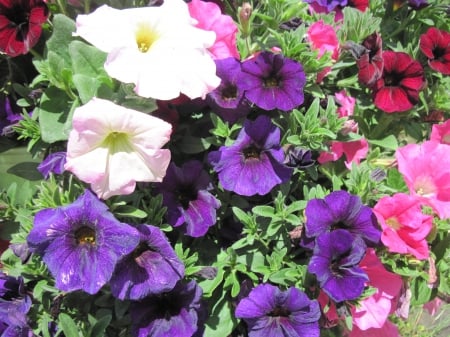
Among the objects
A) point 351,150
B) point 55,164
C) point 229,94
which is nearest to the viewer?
point 55,164

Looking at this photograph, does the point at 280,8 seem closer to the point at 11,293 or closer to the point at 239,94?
the point at 239,94

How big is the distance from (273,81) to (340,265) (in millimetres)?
418

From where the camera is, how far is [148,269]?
1.05 m

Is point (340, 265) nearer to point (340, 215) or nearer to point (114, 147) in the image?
point (340, 215)

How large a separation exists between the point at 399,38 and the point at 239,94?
649mm

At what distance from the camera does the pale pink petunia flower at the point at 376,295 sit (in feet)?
3.95

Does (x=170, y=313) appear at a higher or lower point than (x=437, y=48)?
lower

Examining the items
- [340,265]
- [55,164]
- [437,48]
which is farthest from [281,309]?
[437,48]

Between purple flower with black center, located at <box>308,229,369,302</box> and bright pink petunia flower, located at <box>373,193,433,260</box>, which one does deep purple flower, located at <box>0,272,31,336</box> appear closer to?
purple flower with black center, located at <box>308,229,369,302</box>

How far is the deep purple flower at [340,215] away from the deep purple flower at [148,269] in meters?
0.28

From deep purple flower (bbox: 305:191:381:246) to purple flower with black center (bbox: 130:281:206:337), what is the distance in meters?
0.27

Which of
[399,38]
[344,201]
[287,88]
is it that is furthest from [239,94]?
[399,38]

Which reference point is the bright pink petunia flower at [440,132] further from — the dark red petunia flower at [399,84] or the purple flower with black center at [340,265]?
the purple flower with black center at [340,265]

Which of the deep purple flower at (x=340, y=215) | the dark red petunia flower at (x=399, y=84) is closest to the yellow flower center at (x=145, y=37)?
the deep purple flower at (x=340, y=215)
